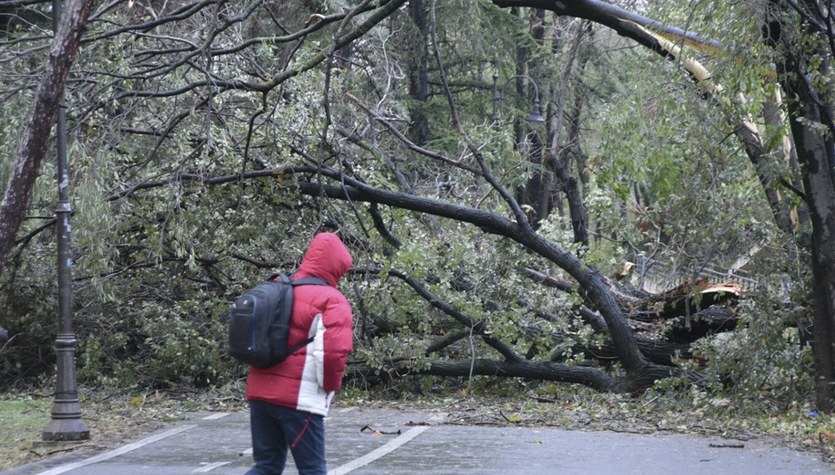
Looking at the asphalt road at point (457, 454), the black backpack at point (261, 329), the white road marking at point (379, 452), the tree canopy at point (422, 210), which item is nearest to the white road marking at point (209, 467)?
the asphalt road at point (457, 454)

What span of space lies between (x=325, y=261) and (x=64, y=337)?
18.5ft

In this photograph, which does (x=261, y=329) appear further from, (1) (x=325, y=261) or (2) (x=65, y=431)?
(2) (x=65, y=431)

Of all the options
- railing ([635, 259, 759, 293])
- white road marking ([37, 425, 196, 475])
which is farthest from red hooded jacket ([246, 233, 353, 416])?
railing ([635, 259, 759, 293])

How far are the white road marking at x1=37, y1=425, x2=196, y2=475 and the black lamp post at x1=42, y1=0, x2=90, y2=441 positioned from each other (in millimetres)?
647

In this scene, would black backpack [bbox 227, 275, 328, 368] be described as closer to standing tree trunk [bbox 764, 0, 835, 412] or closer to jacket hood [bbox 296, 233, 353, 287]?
jacket hood [bbox 296, 233, 353, 287]

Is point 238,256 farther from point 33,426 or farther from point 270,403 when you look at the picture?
point 270,403

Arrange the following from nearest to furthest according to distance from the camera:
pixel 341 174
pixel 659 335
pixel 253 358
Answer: pixel 253 358 < pixel 341 174 < pixel 659 335

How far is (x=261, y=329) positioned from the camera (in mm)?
5539

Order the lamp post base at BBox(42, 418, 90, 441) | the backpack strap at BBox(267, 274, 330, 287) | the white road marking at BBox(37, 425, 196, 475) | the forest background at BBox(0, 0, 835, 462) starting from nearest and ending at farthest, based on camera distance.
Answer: the backpack strap at BBox(267, 274, 330, 287)
the white road marking at BBox(37, 425, 196, 475)
the lamp post base at BBox(42, 418, 90, 441)
the forest background at BBox(0, 0, 835, 462)

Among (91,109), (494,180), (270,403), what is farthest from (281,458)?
(494,180)

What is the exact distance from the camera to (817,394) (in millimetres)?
11188

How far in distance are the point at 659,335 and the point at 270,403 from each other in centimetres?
942

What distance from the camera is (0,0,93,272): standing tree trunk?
880 cm

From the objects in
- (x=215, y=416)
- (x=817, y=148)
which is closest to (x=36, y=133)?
(x=215, y=416)
